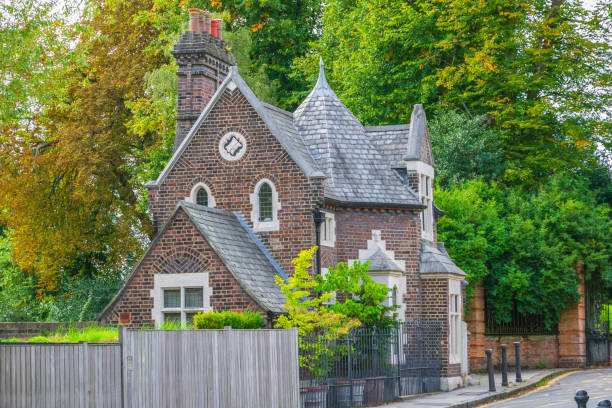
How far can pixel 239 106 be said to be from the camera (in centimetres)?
2669

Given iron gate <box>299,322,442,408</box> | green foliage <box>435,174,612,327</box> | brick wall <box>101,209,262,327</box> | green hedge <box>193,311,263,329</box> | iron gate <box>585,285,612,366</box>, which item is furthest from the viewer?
iron gate <box>585,285,612,366</box>

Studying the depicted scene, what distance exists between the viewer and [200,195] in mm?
27062

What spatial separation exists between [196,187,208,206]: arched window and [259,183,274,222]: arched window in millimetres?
1707

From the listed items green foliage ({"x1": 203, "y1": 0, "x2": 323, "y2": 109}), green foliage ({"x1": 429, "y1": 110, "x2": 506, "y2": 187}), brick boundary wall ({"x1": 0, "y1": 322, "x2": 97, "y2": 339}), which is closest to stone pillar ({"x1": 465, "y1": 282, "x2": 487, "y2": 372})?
green foliage ({"x1": 429, "y1": 110, "x2": 506, "y2": 187})

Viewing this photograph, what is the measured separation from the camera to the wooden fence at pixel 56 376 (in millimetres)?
14094

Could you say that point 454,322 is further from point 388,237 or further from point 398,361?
point 398,361

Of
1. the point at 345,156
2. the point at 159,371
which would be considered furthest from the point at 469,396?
the point at 159,371

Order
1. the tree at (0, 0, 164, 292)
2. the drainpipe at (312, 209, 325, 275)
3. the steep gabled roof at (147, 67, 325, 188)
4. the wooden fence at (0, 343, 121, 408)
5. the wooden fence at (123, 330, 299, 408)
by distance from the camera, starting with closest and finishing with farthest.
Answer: the wooden fence at (0, 343, 121, 408) < the wooden fence at (123, 330, 299, 408) < the drainpipe at (312, 209, 325, 275) < the steep gabled roof at (147, 67, 325, 188) < the tree at (0, 0, 164, 292)

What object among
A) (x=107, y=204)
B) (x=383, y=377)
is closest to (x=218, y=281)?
(x=383, y=377)

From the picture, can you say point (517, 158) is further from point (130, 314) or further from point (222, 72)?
point (130, 314)

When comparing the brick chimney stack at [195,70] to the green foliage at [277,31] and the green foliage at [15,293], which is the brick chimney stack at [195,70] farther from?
the green foliage at [277,31]

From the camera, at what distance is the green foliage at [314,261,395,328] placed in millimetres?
23125

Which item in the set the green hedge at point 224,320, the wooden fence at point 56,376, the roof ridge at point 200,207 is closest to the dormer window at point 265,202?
the roof ridge at point 200,207

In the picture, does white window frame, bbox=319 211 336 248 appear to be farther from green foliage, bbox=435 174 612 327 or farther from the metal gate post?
green foliage, bbox=435 174 612 327
